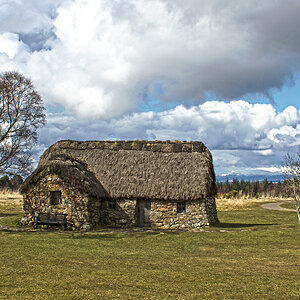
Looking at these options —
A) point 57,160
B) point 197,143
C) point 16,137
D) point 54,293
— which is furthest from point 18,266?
point 16,137

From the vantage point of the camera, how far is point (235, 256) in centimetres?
1391

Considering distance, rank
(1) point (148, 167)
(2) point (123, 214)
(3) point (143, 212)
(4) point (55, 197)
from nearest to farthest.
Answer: (4) point (55, 197)
(2) point (123, 214)
(3) point (143, 212)
(1) point (148, 167)

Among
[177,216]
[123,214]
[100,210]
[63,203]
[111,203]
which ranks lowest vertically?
[177,216]

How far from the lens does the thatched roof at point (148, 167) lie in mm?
23938

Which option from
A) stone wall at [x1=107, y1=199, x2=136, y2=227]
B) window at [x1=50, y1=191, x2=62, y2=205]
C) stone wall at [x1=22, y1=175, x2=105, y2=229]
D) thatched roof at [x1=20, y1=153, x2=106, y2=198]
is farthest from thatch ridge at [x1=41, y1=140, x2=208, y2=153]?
window at [x1=50, y1=191, x2=62, y2=205]

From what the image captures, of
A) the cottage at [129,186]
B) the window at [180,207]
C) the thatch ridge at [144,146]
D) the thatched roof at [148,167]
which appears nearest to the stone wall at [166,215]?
the cottage at [129,186]

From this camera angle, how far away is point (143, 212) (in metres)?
24.4

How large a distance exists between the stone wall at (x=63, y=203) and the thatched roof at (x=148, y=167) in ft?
7.49

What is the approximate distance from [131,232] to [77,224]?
3.60 metres

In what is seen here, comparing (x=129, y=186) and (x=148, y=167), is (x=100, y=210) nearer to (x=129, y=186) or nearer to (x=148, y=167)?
(x=129, y=186)

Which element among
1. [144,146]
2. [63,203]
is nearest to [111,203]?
[63,203]

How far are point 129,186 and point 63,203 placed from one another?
4447 mm

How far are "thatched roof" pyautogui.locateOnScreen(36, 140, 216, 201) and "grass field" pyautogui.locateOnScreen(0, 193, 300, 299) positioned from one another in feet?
15.2

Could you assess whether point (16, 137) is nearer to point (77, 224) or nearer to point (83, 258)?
point (77, 224)
